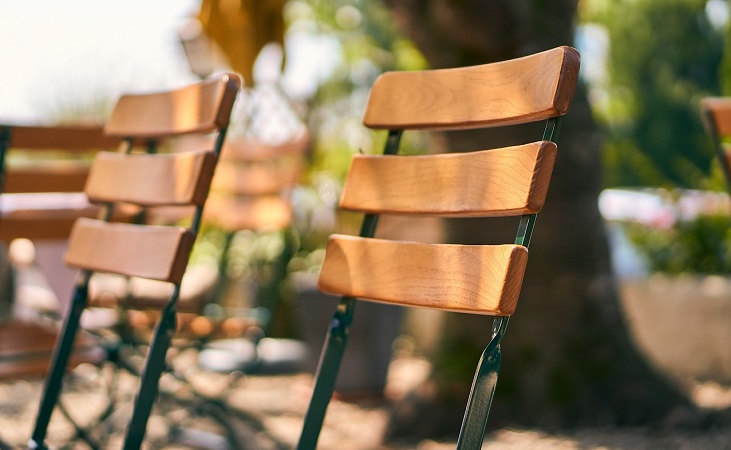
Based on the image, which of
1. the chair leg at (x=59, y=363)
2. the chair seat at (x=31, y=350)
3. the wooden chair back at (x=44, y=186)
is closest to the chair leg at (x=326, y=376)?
the chair leg at (x=59, y=363)

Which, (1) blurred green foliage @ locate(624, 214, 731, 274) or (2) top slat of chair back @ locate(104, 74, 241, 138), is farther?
(1) blurred green foliage @ locate(624, 214, 731, 274)

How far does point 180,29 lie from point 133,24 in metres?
8.26

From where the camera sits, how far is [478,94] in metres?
1.26

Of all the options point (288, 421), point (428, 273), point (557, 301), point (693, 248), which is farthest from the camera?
point (693, 248)

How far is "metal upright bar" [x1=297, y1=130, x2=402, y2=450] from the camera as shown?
128 centimetres

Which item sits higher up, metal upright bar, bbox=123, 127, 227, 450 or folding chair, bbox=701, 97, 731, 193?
folding chair, bbox=701, 97, 731, 193

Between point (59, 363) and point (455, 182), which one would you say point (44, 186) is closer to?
point (59, 363)

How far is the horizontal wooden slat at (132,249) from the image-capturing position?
1432 millimetres

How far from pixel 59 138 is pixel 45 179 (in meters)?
0.13

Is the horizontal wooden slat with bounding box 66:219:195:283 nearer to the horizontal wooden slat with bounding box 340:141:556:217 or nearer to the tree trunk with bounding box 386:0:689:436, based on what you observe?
the horizontal wooden slat with bounding box 340:141:556:217

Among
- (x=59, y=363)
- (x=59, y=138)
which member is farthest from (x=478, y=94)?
(x=59, y=138)

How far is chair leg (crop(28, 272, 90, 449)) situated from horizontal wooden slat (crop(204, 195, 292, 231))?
1.93 m

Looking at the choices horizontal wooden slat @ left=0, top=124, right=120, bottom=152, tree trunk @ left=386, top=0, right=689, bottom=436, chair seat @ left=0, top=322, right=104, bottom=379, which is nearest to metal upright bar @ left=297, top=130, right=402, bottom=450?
chair seat @ left=0, top=322, right=104, bottom=379

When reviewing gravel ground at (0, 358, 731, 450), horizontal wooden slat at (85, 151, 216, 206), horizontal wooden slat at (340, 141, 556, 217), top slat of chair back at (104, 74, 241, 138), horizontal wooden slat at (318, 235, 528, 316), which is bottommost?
gravel ground at (0, 358, 731, 450)
